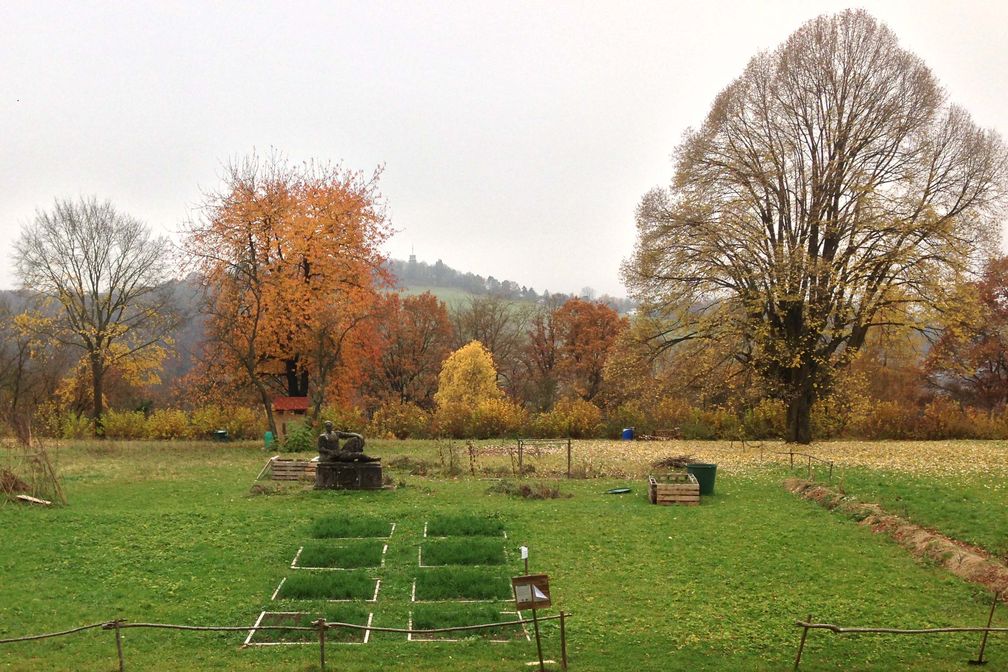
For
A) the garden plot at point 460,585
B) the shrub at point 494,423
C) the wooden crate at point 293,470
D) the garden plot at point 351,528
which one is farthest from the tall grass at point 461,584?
the shrub at point 494,423

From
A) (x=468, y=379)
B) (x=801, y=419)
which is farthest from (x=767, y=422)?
(x=468, y=379)

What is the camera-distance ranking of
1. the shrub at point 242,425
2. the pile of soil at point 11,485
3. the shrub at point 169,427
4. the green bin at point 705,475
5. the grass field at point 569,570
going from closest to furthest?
the grass field at point 569,570
the pile of soil at point 11,485
the green bin at point 705,475
the shrub at point 242,425
the shrub at point 169,427

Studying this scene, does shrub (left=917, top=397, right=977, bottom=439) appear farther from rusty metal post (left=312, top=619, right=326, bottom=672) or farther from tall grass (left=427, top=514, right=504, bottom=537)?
rusty metal post (left=312, top=619, right=326, bottom=672)

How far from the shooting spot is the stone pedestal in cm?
2119

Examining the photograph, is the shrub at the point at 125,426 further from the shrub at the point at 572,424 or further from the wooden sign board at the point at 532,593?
the wooden sign board at the point at 532,593

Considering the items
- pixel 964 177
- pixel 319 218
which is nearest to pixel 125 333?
pixel 319 218

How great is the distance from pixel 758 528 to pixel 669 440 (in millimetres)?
18062

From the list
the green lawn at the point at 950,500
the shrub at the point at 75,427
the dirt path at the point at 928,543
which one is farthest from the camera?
the shrub at the point at 75,427

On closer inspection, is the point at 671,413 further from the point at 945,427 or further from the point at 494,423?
the point at 945,427

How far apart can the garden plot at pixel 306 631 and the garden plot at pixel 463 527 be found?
4.43 m

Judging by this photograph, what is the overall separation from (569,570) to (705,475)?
7605 millimetres

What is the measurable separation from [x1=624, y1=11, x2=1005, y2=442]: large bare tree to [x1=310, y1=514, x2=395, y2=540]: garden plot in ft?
59.8

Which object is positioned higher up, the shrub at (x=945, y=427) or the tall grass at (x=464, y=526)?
the shrub at (x=945, y=427)

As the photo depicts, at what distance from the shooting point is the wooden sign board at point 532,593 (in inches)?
379
